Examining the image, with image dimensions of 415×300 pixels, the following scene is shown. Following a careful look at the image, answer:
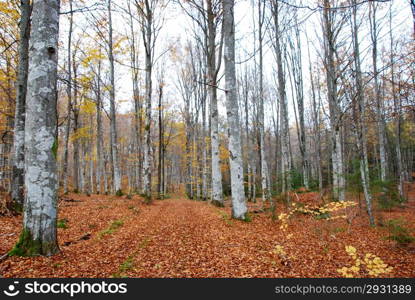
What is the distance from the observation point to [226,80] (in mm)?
7566

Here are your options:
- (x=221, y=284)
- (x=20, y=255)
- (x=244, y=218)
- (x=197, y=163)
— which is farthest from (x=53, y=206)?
(x=197, y=163)

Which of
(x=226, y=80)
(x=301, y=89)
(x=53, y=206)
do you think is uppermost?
(x=301, y=89)

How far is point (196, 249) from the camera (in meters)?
4.55

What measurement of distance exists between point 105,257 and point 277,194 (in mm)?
7479

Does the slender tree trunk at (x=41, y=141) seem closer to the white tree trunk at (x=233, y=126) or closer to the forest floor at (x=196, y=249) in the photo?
the forest floor at (x=196, y=249)

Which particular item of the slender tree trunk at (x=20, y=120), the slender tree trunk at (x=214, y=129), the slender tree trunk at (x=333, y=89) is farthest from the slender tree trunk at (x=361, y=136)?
the slender tree trunk at (x=20, y=120)

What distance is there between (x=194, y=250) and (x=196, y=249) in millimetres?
74

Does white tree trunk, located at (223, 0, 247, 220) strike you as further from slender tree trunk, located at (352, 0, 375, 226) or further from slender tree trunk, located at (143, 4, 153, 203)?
slender tree trunk, located at (143, 4, 153, 203)

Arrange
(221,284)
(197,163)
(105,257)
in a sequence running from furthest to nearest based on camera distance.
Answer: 1. (197,163)
2. (105,257)
3. (221,284)

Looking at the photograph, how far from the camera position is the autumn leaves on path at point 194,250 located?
132 inches

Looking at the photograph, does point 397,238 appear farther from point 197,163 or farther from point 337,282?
point 197,163

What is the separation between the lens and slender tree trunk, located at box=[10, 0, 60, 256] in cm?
347

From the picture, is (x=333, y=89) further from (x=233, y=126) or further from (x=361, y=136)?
(x=233, y=126)

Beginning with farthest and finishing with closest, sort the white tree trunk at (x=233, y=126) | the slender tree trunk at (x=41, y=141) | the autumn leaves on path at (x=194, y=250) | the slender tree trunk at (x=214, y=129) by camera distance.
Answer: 1. the slender tree trunk at (x=214, y=129)
2. the white tree trunk at (x=233, y=126)
3. the slender tree trunk at (x=41, y=141)
4. the autumn leaves on path at (x=194, y=250)
